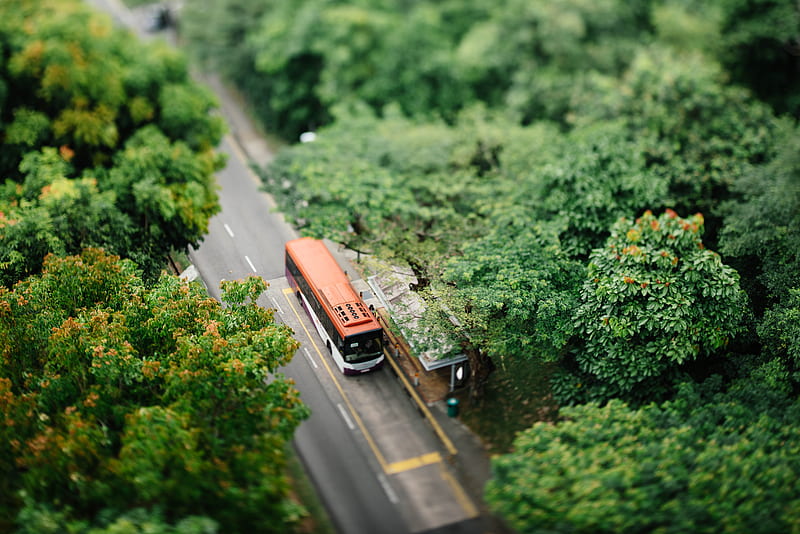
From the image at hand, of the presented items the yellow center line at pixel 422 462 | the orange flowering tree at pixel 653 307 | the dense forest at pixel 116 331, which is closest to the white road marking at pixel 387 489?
the yellow center line at pixel 422 462

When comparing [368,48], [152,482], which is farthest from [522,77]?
[152,482]

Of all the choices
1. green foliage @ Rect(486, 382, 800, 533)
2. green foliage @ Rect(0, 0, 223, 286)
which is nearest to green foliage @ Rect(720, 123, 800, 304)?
green foliage @ Rect(486, 382, 800, 533)

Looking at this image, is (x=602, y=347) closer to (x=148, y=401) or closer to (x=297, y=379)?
(x=297, y=379)

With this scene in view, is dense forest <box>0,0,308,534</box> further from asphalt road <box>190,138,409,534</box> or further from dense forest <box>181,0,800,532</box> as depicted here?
dense forest <box>181,0,800,532</box>

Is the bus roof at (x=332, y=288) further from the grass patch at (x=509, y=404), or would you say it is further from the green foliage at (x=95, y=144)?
the grass patch at (x=509, y=404)

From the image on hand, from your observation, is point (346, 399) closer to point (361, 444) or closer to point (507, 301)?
point (361, 444)
